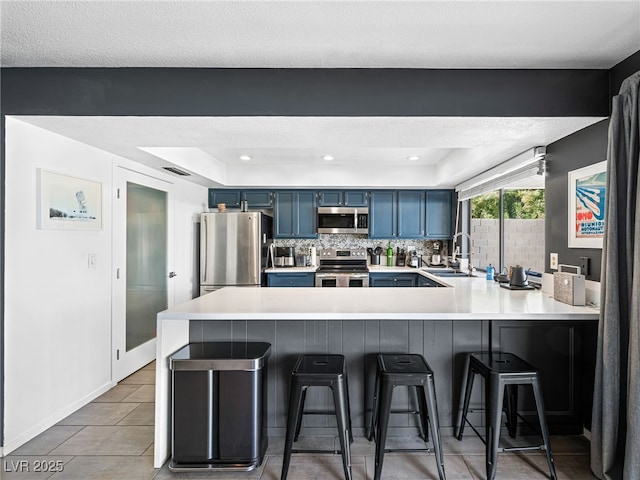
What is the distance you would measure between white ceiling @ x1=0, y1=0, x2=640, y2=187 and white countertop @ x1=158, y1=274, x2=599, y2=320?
1111 mm

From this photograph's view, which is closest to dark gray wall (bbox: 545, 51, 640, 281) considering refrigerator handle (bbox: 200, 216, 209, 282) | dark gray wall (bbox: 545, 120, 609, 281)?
dark gray wall (bbox: 545, 120, 609, 281)

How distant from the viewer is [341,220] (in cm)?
543

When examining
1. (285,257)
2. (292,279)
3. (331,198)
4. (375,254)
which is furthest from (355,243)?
(292,279)

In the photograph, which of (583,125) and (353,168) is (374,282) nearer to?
(353,168)

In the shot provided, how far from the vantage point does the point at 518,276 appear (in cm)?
306

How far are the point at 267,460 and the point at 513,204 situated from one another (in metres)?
3.34

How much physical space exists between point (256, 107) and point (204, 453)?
1.98 metres

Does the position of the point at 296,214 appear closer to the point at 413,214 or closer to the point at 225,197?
the point at 225,197

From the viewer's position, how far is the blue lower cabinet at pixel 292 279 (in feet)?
16.8

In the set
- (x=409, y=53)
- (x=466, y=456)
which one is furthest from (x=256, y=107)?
(x=466, y=456)

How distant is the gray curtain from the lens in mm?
1841

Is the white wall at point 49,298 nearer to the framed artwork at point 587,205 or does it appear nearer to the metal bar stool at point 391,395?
the metal bar stool at point 391,395

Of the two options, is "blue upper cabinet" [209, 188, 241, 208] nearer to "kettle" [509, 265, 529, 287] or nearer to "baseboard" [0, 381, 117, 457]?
"baseboard" [0, 381, 117, 457]

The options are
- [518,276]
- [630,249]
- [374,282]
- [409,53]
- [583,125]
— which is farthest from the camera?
[374,282]
